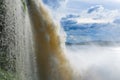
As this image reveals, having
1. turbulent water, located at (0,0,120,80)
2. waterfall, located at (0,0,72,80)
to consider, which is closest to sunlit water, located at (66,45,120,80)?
turbulent water, located at (0,0,120,80)

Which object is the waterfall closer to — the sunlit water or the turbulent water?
the turbulent water

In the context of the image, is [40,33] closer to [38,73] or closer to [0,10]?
[38,73]

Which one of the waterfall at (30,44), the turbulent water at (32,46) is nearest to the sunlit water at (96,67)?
the turbulent water at (32,46)

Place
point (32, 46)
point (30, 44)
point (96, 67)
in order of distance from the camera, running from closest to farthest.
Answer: point (30, 44), point (32, 46), point (96, 67)

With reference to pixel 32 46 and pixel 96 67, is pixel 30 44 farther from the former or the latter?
pixel 96 67

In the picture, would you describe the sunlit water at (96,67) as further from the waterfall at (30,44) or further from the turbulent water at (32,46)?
the waterfall at (30,44)

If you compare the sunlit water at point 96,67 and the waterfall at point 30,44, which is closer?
the waterfall at point 30,44

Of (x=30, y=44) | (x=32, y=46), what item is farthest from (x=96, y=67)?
(x=30, y=44)

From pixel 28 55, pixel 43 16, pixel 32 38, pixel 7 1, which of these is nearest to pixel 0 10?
pixel 7 1
